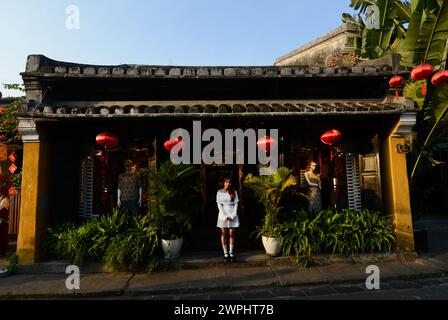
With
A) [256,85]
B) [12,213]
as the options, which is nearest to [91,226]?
[12,213]

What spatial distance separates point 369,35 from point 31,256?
12383 mm

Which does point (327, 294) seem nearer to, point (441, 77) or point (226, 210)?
point (226, 210)

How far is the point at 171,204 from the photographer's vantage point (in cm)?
665

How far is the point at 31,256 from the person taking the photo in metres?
6.55

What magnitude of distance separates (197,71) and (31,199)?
5.29 m

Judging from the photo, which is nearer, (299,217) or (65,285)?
(65,285)

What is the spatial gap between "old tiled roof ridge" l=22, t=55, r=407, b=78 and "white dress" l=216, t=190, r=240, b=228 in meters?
3.33

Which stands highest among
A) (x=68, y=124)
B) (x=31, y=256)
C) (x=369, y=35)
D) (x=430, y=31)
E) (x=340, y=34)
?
(x=340, y=34)

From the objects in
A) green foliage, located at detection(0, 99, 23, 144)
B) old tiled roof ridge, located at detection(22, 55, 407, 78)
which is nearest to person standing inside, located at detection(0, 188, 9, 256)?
green foliage, located at detection(0, 99, 23, 144)

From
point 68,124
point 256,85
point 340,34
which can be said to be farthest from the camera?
point 340,34

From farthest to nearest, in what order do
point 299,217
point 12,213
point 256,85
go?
point 12,213 < point 256,85 < point 299,217

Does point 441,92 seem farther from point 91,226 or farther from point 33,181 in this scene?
point 33,181

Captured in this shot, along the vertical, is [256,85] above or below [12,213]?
above

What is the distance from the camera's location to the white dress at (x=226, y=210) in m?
6.74
